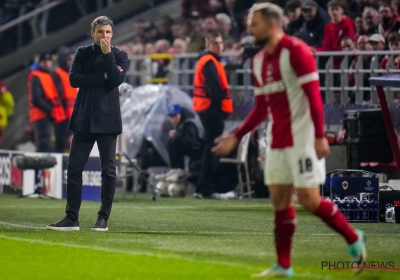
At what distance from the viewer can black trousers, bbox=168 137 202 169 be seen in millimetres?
18609

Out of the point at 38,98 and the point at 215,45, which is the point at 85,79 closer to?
the point at 215,45

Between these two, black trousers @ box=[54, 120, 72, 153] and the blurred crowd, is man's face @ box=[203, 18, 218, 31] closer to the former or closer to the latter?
the blurred crowd

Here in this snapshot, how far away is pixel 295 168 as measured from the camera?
7.52m

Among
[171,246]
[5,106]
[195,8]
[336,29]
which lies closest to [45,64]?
[195,8]

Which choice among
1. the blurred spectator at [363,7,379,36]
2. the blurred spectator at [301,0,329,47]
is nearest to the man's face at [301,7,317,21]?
the blurred spectator at [301,0,329,47]

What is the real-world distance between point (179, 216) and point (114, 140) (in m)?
2.53

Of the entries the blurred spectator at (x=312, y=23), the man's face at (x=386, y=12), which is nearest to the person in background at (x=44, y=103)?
the blurred spectator at (x=312, y=23)

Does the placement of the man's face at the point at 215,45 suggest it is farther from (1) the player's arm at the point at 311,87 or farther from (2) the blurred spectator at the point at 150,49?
(1) the player's arm at the point at 311,87

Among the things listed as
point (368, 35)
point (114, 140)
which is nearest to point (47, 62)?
point (368, 35)

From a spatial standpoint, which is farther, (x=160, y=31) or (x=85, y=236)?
(x=160, y=31)

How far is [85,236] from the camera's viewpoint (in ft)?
34.1

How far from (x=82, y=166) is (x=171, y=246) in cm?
210

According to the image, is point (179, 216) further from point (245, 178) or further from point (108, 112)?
point (245, 178)

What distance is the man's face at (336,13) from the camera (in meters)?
17.0
